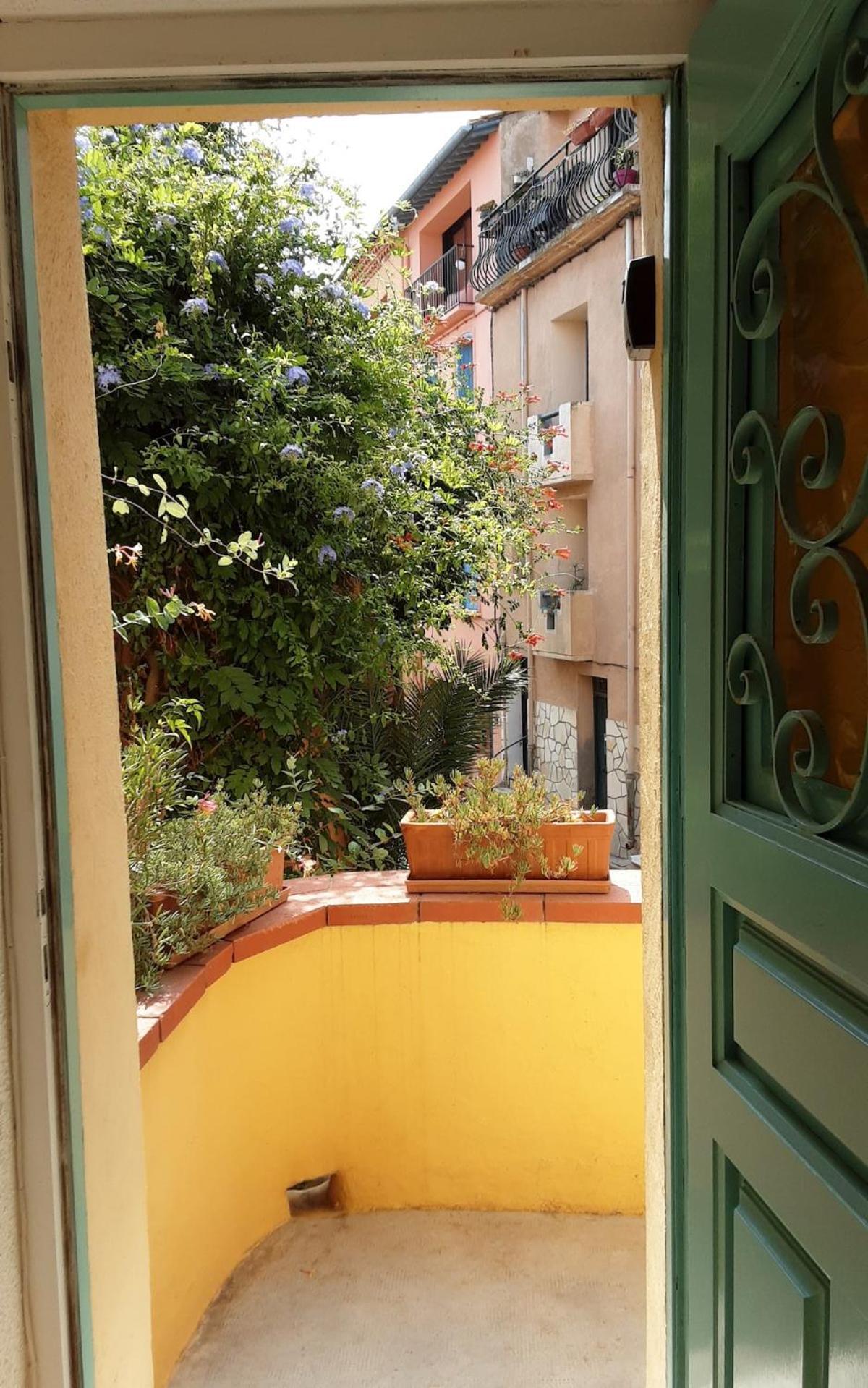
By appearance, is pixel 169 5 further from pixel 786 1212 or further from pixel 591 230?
pixel 591 230

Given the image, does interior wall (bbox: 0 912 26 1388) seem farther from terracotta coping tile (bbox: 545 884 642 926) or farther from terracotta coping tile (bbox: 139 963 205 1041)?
terracotta coping tile (bbox: 545 884 642 926)

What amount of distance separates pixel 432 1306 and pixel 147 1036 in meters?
1.05

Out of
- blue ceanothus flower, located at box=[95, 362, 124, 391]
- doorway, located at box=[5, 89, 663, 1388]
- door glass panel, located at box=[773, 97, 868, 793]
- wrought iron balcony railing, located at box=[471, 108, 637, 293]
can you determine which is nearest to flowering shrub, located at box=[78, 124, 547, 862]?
blue ceanothus flower, located at box=[95, 362, 124, 391]

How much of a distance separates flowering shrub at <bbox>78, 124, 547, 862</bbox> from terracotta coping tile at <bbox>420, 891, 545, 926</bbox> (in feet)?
4.12

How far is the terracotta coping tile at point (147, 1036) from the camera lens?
6.18 ft

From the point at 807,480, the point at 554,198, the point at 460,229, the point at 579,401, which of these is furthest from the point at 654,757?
the point at 460,229

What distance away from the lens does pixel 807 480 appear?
0.95m

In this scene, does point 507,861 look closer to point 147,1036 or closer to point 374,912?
point 374,912

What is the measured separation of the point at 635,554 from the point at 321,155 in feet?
16.5

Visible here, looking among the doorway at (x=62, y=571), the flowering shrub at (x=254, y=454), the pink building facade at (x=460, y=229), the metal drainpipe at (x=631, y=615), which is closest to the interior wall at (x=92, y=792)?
the doorway at (x=62, y=571)

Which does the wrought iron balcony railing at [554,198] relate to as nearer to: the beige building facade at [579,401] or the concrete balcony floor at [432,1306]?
the beige building facade at [579,401]

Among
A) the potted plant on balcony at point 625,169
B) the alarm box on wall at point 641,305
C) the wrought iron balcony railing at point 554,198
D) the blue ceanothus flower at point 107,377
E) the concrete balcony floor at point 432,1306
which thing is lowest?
the concrete balcony floor at point 432,1306

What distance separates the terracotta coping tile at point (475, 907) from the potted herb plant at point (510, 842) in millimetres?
32

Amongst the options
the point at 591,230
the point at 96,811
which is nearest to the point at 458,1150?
the point at 96,811
